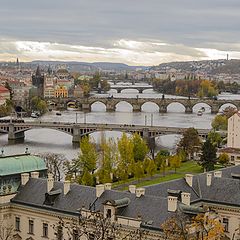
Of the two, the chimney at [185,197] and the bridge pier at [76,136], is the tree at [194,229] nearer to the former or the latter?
the chimney at [185,197]

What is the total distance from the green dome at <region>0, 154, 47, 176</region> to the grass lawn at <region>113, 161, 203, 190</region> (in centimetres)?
1470

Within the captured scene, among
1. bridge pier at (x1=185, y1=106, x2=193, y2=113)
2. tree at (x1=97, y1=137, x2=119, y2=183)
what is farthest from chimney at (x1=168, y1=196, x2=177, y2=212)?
bridge pier at (x1=185, y1=106, x2=193, y2=113)

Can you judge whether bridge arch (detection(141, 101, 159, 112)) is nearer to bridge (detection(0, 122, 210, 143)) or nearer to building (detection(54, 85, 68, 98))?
building (detection(54, 85, 68, 98))

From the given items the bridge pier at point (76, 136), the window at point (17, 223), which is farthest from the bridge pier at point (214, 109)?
the window at point (17, 223)

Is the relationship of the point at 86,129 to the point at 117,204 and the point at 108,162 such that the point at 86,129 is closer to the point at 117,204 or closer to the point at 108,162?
the point at 108,162

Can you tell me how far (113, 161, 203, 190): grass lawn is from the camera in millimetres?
51031

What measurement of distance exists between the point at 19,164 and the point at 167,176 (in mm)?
22896

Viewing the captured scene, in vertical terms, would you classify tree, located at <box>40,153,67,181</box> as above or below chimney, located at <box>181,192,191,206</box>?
below

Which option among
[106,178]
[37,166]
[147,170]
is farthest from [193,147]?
[37,166]

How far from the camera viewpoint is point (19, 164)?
3359cm

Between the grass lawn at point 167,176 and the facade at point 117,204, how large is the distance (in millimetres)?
15325

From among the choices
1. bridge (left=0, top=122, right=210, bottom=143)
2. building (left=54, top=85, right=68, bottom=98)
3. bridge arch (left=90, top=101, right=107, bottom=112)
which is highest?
bridge (left=0, top=122, right=210, bottom=143)

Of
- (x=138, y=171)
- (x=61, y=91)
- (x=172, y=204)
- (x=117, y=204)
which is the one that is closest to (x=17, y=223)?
(x=117, y=204)

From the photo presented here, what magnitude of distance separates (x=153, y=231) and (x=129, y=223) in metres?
1.16
